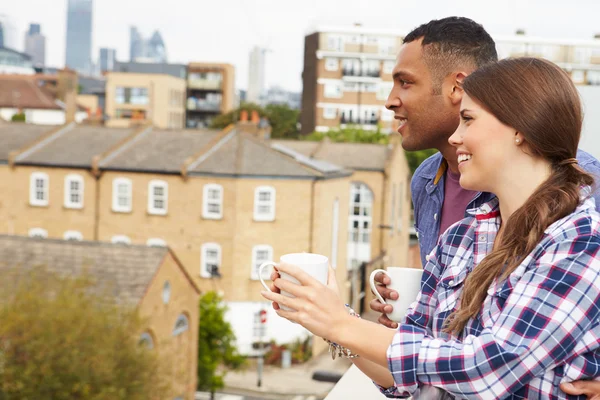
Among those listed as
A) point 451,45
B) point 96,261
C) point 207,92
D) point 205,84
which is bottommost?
point 96,261

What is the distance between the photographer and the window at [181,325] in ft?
90.0

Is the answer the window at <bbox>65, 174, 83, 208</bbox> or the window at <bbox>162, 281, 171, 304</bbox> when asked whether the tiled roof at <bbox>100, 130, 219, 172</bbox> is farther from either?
the window at <bbox>162, 281, 171, 304</bbox>

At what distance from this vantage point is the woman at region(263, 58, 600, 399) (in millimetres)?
1970

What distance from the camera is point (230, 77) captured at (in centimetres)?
8844

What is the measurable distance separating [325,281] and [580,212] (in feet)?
2.39

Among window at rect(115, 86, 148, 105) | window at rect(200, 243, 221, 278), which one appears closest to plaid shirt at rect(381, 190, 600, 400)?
window at rect(200, 243, 221, 278)

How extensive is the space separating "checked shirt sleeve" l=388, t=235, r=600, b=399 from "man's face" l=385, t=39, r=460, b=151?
139 cm

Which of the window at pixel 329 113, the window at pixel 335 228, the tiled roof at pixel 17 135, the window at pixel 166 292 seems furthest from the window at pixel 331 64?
the window at pixel 166 292

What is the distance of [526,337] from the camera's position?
6.43 ft

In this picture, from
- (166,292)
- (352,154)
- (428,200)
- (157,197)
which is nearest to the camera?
(428,200)

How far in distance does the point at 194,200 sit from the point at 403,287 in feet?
109

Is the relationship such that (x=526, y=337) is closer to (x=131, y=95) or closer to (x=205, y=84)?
(x=131, y=95)

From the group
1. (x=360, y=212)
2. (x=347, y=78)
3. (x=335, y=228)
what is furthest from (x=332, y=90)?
(x=335, y=228)

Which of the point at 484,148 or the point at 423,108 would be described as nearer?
the point at 484,148
